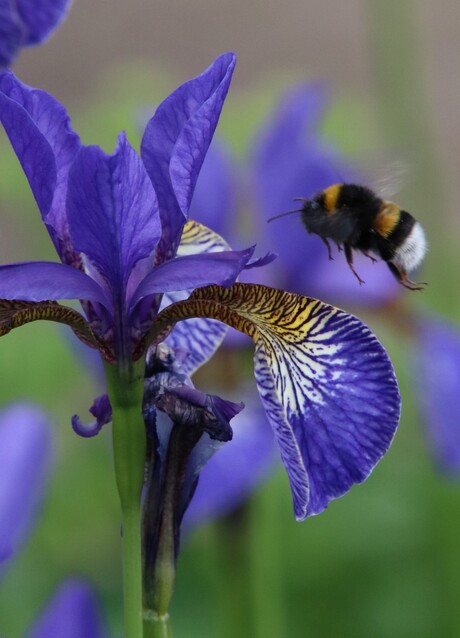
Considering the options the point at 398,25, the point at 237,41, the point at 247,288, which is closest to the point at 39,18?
the point at 247,288

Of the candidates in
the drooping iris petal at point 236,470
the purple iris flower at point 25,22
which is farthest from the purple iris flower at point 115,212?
the drooping iris petal at point 236,470

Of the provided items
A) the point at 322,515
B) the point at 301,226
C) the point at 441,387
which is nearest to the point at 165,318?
the point at 301,226

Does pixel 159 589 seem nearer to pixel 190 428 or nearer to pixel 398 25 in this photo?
pixel 190 428

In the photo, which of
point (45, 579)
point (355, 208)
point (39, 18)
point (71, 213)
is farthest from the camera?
point (45, 579)

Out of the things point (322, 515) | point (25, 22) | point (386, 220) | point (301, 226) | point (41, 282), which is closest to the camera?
point (41, 282)

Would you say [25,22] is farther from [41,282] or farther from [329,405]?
[329,405]

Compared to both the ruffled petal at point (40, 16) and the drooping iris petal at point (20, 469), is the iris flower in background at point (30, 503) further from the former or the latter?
the ruffled petal at point (40, 16)
